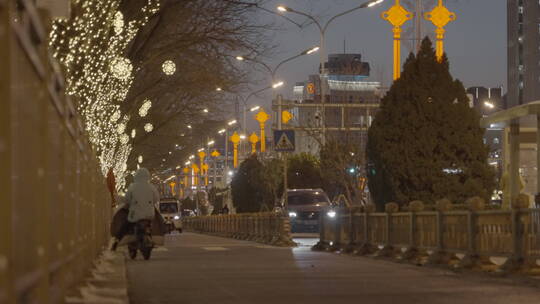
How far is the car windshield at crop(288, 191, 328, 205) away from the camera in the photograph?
49.2 metres

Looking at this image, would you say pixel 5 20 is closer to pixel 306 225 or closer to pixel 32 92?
pixel 32 92

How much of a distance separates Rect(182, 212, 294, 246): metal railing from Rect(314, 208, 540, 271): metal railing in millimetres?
5946

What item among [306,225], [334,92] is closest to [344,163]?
[306,225]

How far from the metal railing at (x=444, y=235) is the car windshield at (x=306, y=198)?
20.4 metres

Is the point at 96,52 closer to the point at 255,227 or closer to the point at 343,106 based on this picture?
the point at 255,227

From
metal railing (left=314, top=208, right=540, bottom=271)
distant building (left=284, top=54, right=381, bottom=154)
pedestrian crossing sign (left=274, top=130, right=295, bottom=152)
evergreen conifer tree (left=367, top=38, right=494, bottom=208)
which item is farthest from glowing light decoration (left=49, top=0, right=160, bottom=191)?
distant building (left=284, top=54, right=381, bottom=154)

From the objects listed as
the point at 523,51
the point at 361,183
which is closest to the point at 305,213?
the point at 361,183

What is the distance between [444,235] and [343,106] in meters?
59.8

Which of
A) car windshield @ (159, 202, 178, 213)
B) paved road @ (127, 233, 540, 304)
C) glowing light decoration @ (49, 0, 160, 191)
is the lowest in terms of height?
paved road @ (127, 233, 540, 304)

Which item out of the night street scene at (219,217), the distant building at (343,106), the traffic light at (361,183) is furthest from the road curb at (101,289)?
the traffic light at (361,183)

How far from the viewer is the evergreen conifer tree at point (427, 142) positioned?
1110 inches

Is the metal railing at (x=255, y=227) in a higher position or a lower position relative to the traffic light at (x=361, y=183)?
lower

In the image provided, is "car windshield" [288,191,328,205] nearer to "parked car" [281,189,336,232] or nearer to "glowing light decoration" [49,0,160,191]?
"parked car" [281,189,336,232]

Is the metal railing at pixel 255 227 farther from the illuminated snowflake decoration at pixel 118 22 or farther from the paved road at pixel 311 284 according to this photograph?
the paved road at pixel 311 284
